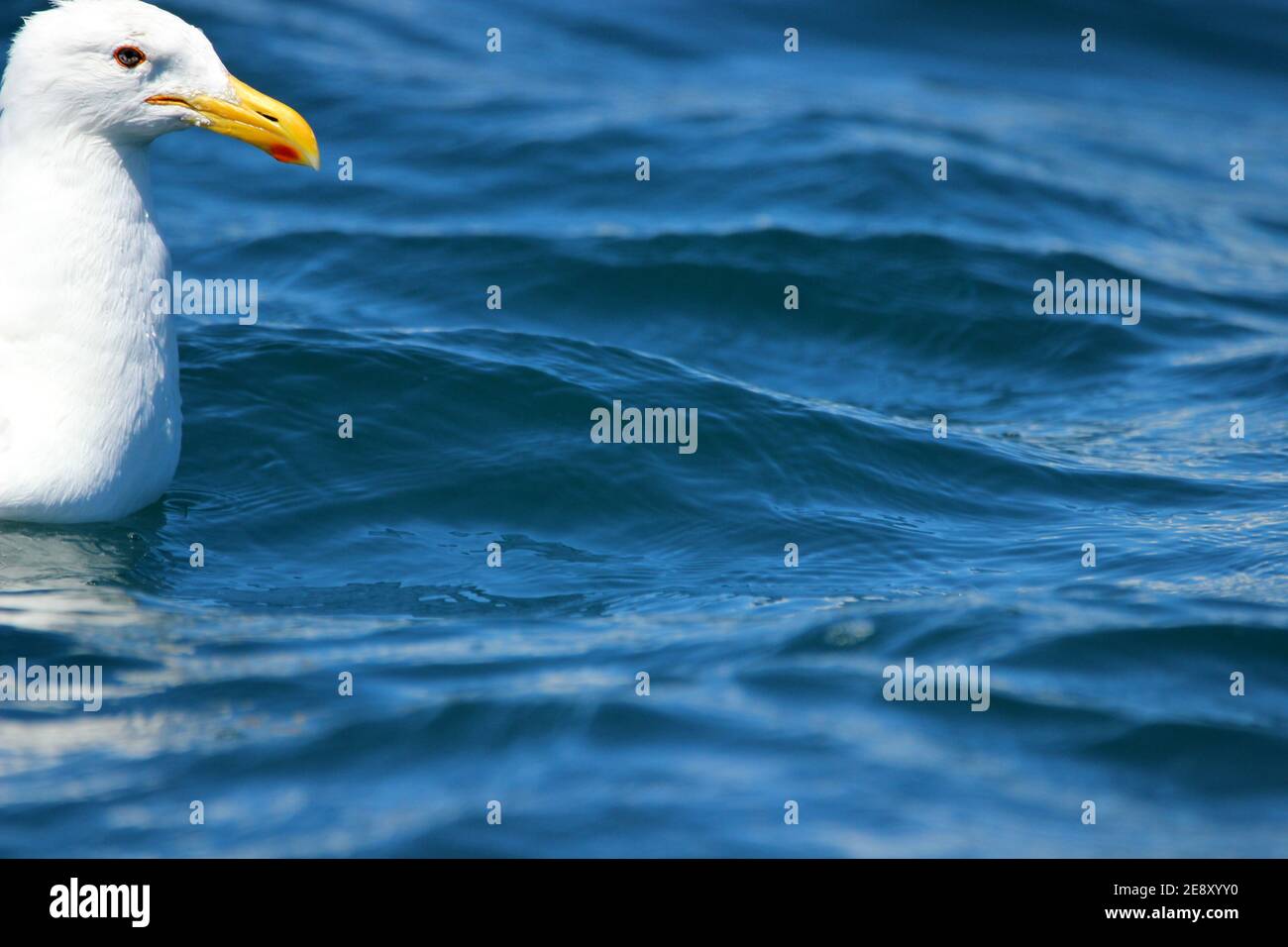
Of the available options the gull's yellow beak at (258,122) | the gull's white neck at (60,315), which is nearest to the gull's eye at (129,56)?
the gull's yellow beak at (258,122)

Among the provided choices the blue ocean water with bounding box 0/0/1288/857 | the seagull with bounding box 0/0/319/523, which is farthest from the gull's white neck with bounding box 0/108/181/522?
the blue ocean water with bounding box 0/0/1288/857

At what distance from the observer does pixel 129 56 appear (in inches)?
244

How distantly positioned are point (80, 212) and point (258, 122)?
0.78m

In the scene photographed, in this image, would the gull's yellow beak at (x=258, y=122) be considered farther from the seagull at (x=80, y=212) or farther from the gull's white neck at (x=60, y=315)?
the gull's white neck at (x=60, y=315)

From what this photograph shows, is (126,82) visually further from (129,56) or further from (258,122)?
(258,122)

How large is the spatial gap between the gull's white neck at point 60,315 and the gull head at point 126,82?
0.26 feet

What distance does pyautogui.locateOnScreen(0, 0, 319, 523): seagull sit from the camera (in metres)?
6.19

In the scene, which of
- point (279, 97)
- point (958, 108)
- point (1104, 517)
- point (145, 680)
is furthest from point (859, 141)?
point (145, 680)

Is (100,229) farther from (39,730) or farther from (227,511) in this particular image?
(39,730)

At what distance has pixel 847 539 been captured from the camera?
7.14m

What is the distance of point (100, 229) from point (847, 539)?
3411 mm

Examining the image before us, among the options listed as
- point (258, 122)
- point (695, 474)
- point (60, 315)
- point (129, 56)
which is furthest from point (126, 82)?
point (695, 474)

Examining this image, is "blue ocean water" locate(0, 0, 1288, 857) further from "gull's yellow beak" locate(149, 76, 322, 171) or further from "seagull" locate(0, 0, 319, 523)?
"gull's yellow beak" locate(149, 76, 322, 171)

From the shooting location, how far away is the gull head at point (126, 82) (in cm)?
616
